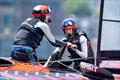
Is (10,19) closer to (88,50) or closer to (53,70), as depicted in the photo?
(88,50)

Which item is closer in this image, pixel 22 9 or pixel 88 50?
pixel 88 50

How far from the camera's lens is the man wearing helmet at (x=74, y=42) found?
306 inches

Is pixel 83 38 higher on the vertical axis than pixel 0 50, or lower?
higher

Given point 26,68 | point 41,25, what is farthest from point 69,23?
point 26,68

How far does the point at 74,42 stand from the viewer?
7855 millimetres

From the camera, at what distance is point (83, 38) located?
25.6ft

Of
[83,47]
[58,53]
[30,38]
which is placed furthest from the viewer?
[58,53]

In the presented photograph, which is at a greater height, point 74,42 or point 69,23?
point 69,23

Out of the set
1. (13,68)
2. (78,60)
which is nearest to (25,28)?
(78,60)

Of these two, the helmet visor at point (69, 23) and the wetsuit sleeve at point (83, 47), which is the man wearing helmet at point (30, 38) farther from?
the helmet visor at point (69, 23)

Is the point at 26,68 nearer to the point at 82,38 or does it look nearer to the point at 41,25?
the point at 41,25

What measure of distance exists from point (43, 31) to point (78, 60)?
64 centimetres

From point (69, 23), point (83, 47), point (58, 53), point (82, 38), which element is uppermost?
point (69, 23)

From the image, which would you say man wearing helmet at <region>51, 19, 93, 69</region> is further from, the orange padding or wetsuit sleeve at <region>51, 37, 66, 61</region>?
the orange padding
